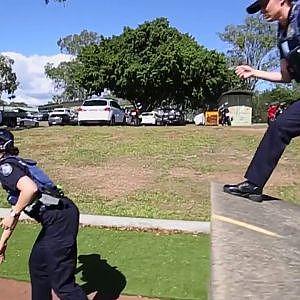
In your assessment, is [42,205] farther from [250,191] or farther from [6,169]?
[250,191]

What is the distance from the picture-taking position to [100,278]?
20.0 ft

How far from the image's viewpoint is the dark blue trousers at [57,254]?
4.46m

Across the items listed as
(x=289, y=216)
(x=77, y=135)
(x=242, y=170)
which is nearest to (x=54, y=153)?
(x=77, y=135)

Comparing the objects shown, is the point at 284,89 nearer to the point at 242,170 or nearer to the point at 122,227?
the point at 242,170

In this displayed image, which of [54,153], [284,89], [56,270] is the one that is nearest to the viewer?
[56,270]

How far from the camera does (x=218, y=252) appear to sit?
2705 mm

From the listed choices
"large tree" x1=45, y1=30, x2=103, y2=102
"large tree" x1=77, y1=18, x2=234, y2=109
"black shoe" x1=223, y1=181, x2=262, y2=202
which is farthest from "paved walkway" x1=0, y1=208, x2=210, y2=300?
"large tree" x1=45, y1=30, x2=103, y2=102

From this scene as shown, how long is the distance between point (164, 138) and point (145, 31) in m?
31.3

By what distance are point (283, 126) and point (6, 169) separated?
202 centimetres

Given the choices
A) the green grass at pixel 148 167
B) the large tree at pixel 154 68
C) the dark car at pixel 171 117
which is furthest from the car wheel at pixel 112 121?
the large tree at pixel 154 68

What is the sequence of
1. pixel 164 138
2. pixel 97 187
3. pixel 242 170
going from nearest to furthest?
pixel 97 187, pixel 242 170, pixel 164 138

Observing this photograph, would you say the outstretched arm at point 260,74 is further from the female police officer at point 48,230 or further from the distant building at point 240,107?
the distant building at point 240,107

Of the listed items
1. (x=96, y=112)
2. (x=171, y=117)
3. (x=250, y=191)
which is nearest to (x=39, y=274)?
(x=250, y=191)

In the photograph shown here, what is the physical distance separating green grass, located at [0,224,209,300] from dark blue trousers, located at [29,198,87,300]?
132 centimetres
